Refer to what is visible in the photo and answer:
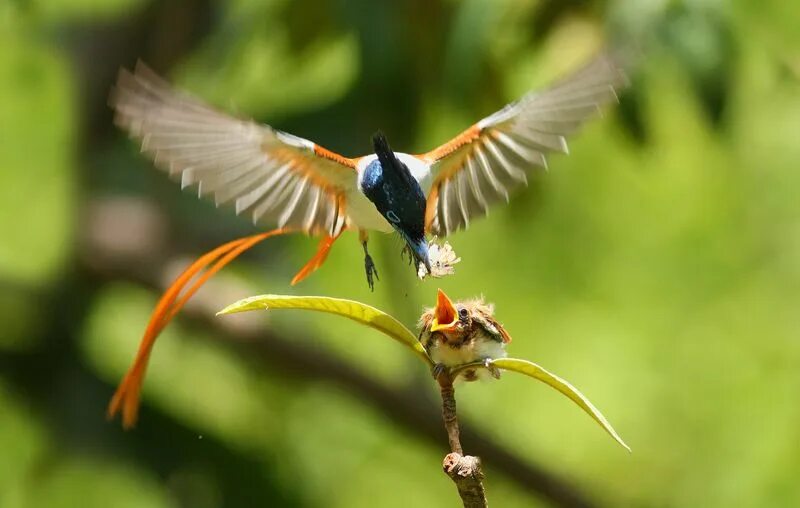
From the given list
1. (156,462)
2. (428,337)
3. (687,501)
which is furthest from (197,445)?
(428,337)

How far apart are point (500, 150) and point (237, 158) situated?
10.3 inches

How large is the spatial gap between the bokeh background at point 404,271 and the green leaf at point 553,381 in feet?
2.53

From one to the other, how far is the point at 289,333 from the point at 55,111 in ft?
3.65

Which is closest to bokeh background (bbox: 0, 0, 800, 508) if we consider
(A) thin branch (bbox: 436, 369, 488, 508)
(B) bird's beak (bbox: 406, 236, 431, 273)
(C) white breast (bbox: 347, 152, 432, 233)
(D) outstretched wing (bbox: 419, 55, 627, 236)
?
(D) outstretched wing (bbox: 419, 55, 627, 236)

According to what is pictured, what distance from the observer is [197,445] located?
2.57m

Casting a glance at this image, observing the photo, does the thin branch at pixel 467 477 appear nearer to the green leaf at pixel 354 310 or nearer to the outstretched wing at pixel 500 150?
the green leaf at pixel 354 310

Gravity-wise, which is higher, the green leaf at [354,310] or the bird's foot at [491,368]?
the bird's foot at [491,368]

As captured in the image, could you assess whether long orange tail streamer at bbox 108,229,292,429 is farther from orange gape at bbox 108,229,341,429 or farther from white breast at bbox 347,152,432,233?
white breast at bbox 347,152,432,233

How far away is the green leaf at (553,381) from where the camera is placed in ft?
2.72

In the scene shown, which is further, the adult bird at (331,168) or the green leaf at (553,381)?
the adult bird at (331,168)

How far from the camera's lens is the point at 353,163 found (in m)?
1.12

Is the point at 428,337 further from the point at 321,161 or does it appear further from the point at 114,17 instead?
the point at 114,17

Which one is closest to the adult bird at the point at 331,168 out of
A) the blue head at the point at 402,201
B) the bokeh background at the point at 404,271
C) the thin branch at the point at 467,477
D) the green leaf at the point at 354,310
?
the blue head at the point at 402,201

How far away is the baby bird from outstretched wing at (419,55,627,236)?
237 mm
